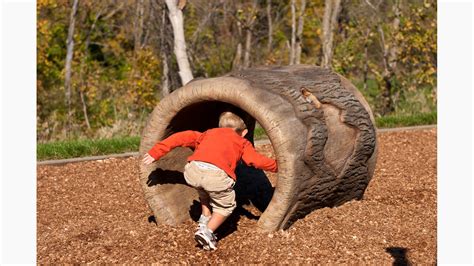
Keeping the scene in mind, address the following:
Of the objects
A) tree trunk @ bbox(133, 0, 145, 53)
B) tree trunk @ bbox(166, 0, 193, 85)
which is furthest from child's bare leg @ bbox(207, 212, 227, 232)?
tree trunk @ bbox(133, 0, 145, 53)

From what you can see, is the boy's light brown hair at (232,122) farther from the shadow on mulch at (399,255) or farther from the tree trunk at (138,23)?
the tree trunk at (138,23)

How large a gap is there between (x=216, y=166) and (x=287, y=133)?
0.50 meters

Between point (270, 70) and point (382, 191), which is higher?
point (270, 70)

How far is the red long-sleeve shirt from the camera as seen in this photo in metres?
4.89

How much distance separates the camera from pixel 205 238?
15.4ft

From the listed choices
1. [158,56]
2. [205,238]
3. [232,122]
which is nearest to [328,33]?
[158,56]

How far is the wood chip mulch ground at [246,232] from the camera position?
470 cm

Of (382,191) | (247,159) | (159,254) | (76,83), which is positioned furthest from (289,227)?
(76,83)

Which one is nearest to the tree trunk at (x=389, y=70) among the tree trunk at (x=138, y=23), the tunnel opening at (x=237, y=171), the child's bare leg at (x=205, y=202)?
the tree trunk at (x=138, y=23)

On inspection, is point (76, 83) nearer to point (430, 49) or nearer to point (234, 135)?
point (430, 49)

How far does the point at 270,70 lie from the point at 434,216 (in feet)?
5.43

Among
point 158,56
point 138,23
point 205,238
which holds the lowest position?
point 205,238

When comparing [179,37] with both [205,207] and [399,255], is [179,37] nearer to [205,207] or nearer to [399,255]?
[205,207]

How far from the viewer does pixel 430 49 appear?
1238cm
